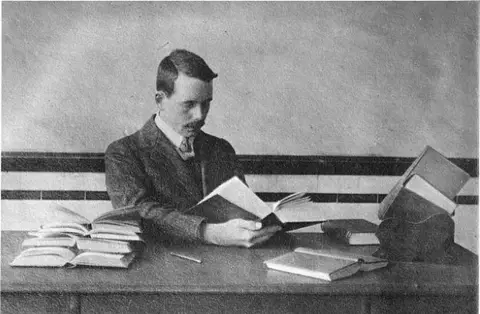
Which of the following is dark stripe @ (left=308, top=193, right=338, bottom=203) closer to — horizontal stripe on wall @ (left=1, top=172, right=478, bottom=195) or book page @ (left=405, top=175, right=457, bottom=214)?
horizontal stripe on wall @ (left=1, top=172, right=478, bottom=195)

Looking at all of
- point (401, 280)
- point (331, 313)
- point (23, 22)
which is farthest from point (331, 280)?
point (23, 22)

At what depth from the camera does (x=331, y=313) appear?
1.34 m

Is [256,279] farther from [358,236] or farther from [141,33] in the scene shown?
[141,33]

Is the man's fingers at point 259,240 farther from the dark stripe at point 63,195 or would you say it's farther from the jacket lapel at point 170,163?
the dark stripe at point 63,195

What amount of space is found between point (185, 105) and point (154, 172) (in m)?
0.29

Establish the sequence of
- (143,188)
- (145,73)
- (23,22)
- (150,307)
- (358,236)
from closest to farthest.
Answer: (150,307)
(358,236)
(143,188)
(23,22)
(145,73)

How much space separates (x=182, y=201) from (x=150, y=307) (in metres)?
0.80

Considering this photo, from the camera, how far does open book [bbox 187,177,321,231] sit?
1572 mm

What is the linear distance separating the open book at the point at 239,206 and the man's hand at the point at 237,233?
3cm

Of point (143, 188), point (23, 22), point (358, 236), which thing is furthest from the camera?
point (23, 22)

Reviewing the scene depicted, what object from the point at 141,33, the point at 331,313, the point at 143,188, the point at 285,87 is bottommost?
the point at 331,313

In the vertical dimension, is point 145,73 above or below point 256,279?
above

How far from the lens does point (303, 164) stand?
2477mm

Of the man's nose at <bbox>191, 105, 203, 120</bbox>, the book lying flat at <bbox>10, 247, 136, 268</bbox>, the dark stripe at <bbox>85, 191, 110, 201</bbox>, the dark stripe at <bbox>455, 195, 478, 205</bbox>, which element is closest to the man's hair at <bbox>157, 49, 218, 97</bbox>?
the man's nose at <bbox>191, 105, 203, 120</bbox>
